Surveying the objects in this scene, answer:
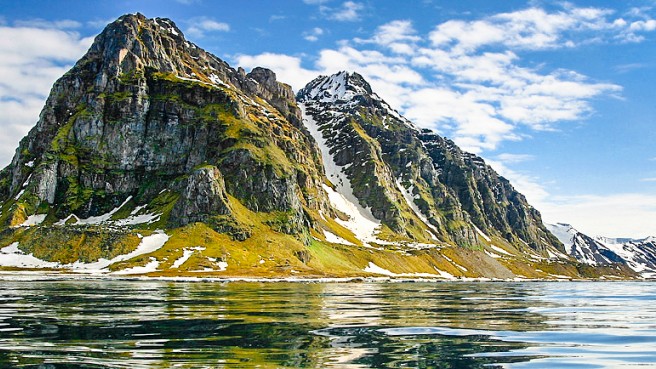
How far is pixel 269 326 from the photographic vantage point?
112 ft

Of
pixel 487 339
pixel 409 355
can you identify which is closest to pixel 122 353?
pixel 409 355

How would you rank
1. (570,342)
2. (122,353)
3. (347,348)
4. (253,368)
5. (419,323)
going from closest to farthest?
(253,368) < (122,353) < (347,348) < (570,342) < (419,323)

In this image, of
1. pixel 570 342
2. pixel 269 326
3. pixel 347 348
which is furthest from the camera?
pixel 269 326

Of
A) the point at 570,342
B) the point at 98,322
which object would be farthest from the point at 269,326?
the point at 570,342

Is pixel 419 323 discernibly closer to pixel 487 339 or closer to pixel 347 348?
pixel 487 339

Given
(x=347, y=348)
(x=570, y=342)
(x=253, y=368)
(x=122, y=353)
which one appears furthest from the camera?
(x=570, y=342)

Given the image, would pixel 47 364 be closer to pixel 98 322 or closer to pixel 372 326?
pixel 98 322

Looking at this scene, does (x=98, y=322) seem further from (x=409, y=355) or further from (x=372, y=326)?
(x=409, y=355)

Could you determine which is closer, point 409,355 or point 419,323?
point 409,355

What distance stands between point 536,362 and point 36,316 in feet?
113

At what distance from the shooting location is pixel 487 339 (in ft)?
92.2

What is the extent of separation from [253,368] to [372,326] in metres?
16.4

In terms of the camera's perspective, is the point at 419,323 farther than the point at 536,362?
Yes

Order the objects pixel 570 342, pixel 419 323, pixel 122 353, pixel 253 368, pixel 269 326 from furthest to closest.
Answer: pixel 419 323 < pixel 269 326 < pixel 570 342 < pixel 122 353 < pixel 253 368
